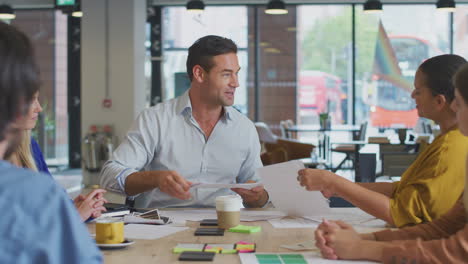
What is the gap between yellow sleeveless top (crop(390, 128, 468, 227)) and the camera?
2.23 metres

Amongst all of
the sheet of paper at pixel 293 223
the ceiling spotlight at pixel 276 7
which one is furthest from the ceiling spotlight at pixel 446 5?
the sheet of paper at pixel 293 223

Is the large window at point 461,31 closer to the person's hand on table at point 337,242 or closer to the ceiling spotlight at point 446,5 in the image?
Answer: the ceiling spotlight at point 446,5

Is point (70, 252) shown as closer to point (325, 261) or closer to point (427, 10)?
point (325, 261)

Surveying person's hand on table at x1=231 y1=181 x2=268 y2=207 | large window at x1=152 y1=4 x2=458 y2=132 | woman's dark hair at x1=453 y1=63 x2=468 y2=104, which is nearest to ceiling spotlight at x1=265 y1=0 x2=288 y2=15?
large window at x1=152 y1=4 x2=458 y2=132

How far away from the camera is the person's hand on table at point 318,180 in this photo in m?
2.39

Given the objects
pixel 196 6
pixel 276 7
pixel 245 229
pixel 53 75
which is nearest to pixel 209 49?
pixel 245 229

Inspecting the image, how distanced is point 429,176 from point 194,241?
832 millimetres

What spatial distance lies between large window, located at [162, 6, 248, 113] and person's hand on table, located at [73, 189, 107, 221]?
9823 mm

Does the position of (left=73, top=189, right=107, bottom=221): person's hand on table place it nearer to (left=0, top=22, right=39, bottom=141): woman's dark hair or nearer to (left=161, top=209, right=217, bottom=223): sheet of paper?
(left=161, top=209, right=217, bottom=223): sheet of paper

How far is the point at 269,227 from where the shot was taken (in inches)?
96.3

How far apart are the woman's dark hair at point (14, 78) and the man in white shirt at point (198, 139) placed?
2.03 m

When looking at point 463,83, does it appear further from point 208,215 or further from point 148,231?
point 208,215

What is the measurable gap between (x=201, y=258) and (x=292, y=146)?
17.9 feet

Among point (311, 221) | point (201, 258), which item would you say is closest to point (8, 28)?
point (201, 258)
